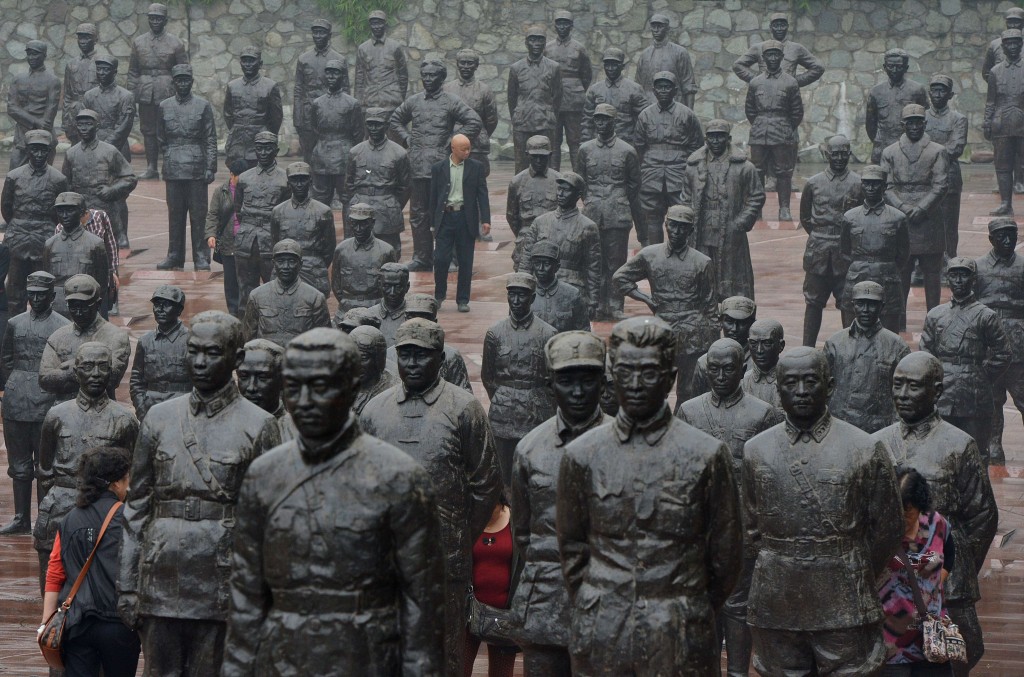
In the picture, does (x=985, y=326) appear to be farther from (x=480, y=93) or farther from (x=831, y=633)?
(x=480, y=93)

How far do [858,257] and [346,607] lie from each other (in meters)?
10.3

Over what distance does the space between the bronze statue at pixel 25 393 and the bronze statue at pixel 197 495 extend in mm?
4956

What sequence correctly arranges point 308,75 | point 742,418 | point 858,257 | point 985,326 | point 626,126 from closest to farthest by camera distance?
Result: point 742,418 < point 985,326 < point 858,257 < point 626,126 < point 308,75

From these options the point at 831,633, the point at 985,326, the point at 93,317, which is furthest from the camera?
the point at 985,326

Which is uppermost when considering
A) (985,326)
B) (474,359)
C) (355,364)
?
(355,364)

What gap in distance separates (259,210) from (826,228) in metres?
4.89

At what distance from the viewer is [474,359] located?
15.7 metres

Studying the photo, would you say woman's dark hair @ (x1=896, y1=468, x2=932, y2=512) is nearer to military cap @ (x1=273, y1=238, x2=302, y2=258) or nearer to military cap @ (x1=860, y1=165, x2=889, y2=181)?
military cap @ (x1=273, y1=238, x2=302, y2=258)

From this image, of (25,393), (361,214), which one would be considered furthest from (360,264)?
(25,393)

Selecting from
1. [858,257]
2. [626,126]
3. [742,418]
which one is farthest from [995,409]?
[626,126]

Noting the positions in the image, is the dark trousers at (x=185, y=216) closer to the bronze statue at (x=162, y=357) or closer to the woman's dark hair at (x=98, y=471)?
→ the bronze statue at (x=162, y=357)

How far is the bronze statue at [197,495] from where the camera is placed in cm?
734

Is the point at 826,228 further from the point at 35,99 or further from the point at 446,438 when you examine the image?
the point at 35,99

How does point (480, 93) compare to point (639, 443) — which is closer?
point (639, 443)
